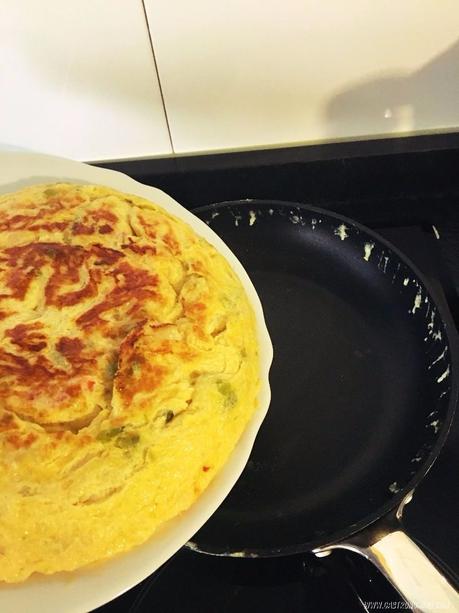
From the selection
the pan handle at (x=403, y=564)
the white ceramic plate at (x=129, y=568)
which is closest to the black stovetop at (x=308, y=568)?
the pan handle at (x=403, y=564)

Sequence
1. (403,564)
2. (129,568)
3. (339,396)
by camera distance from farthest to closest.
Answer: (339,396) < (403,564) < (129,568)

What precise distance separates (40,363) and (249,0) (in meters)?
0.62

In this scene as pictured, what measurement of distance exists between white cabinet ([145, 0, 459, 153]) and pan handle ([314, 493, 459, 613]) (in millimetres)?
665

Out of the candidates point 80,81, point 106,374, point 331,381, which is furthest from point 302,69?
point 106,374

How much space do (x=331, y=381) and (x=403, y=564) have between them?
0.30 metres

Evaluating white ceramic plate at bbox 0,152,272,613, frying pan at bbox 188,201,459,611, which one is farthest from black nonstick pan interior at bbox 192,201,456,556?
white ceramic plate at bbox 0,152,272,613

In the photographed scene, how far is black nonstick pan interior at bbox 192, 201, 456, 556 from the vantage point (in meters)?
0.78

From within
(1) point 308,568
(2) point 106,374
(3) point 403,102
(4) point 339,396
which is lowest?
(1) point 308,568

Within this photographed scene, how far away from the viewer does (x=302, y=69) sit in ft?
3.27

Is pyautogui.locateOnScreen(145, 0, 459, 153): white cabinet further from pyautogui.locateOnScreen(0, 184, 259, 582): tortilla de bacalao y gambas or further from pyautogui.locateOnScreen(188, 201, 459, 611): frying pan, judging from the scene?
pyautogui.locateOnScreen(0, 184, 259, 582): tortilla de bacalao y gambas

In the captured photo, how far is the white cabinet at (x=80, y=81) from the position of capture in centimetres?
91

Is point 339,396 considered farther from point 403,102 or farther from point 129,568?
point 403,102

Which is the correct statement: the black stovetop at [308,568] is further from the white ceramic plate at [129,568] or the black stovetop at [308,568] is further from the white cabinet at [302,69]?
the white ceramic plate at [129,568]

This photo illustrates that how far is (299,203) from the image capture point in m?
1.13
